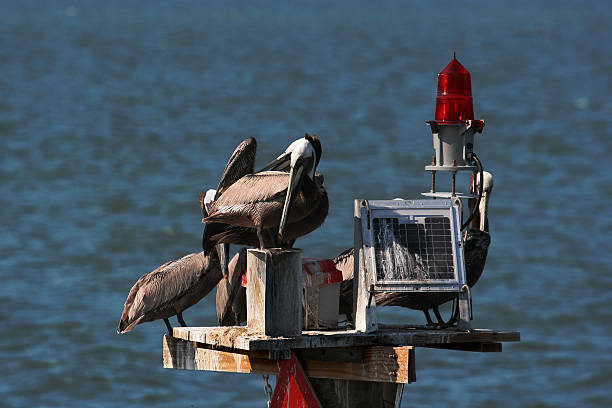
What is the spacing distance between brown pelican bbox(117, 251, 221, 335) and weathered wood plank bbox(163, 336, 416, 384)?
1833 millimetres

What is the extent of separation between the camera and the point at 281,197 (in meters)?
8.87

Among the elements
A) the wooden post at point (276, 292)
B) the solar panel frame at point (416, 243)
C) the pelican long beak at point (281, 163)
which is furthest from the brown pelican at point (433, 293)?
the wooden post at point (276, 292)

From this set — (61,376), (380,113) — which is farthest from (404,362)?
(380,113)

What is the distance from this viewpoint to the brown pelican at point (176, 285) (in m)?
10.9

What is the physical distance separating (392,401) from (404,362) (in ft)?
1.62

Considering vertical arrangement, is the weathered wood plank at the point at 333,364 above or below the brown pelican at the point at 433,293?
below

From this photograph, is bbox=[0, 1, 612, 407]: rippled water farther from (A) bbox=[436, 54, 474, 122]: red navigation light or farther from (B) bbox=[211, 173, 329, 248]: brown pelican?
(A) bbox=[436, 54, 474, 122]: red navigation light

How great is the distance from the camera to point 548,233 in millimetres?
31422

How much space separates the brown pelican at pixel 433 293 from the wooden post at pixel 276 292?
42.7 inches

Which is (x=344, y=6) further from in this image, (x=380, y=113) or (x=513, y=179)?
(x=513, y=179)

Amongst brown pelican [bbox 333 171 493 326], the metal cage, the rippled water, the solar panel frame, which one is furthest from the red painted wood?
the rippled water

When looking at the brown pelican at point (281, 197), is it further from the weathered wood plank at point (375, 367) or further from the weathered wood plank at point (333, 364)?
the weathered wood plank at point (375, 367)

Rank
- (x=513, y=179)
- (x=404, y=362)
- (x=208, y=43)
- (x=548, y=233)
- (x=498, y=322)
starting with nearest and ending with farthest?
(x=404, y=362)
(x=498, y=322)
(x=548, y=233)
(x=513, y=179)
(x=208, y=43)

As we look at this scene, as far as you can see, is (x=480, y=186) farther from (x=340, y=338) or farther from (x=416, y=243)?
(x=340, y=338)
